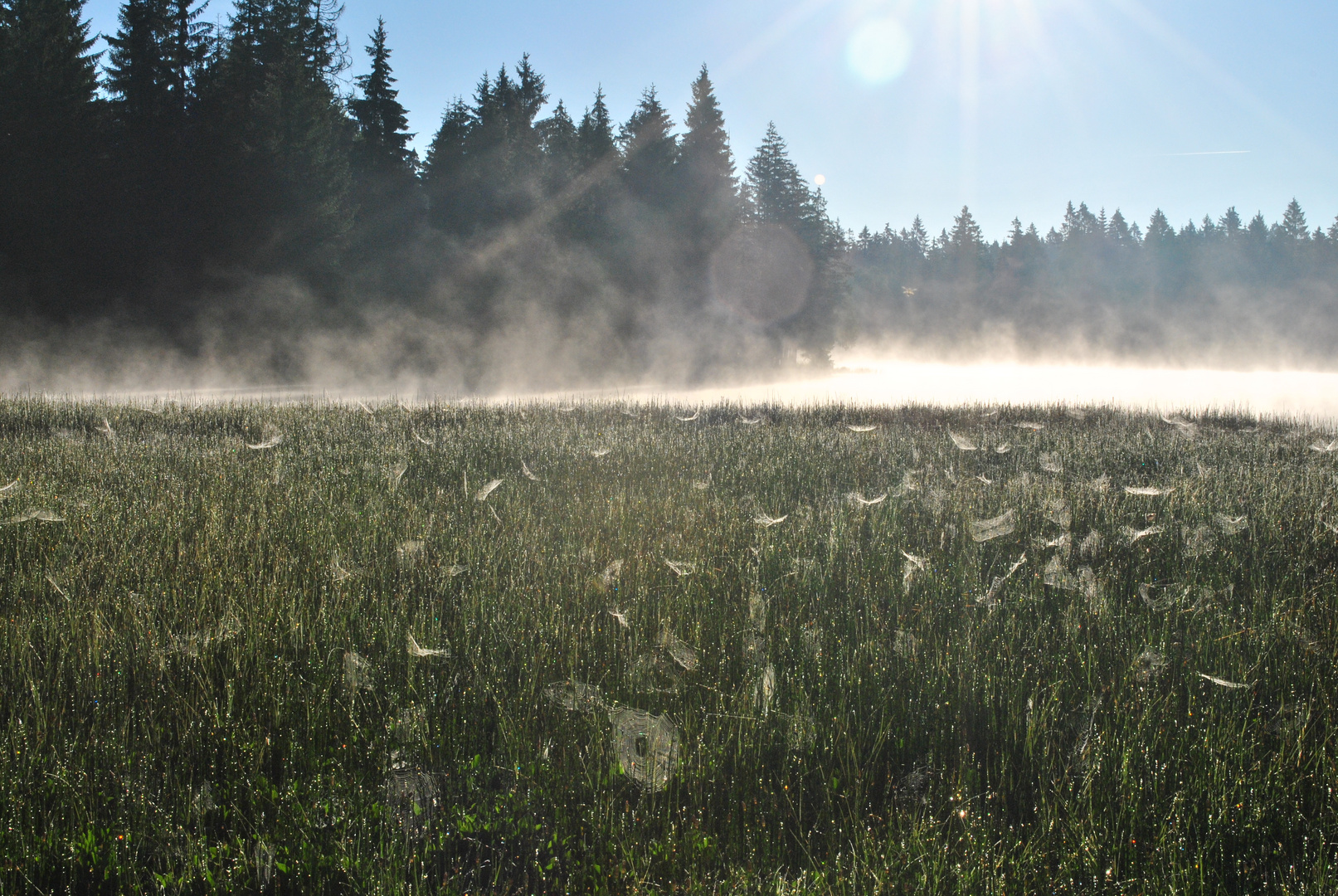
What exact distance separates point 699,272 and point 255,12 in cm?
→ 1926

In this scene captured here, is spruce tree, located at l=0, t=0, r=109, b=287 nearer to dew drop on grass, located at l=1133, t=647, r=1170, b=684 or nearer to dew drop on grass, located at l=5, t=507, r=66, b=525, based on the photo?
dew drop on grass, located at l=5, t=507, r=66, b=525

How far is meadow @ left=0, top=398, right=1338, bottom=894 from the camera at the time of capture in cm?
172

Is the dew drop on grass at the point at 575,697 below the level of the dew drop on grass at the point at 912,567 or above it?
below

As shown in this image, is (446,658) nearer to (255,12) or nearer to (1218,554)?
(1218,554)

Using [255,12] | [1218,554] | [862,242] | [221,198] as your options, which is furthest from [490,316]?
[862,242]

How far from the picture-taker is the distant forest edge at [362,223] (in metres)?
22.9

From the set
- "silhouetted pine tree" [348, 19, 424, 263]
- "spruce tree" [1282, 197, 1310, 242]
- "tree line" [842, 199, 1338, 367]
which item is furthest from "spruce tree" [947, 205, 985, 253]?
"silhouetted pine tree" [348, 19, 424, 263]

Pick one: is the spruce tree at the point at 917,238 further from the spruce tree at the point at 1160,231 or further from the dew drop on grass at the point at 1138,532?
the dew drop on grass at the point at 1138,532

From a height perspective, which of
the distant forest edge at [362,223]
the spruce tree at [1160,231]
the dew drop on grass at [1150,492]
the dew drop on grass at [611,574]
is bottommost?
the dew drop on grass at [611,574]

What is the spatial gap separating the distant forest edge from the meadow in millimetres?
22678

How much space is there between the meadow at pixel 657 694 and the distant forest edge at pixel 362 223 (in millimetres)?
22678

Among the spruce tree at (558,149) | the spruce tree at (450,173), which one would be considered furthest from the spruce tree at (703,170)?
the spruce tree at (450,173)

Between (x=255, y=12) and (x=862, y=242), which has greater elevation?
(x=862, y=242)

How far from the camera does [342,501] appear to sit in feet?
16.0
